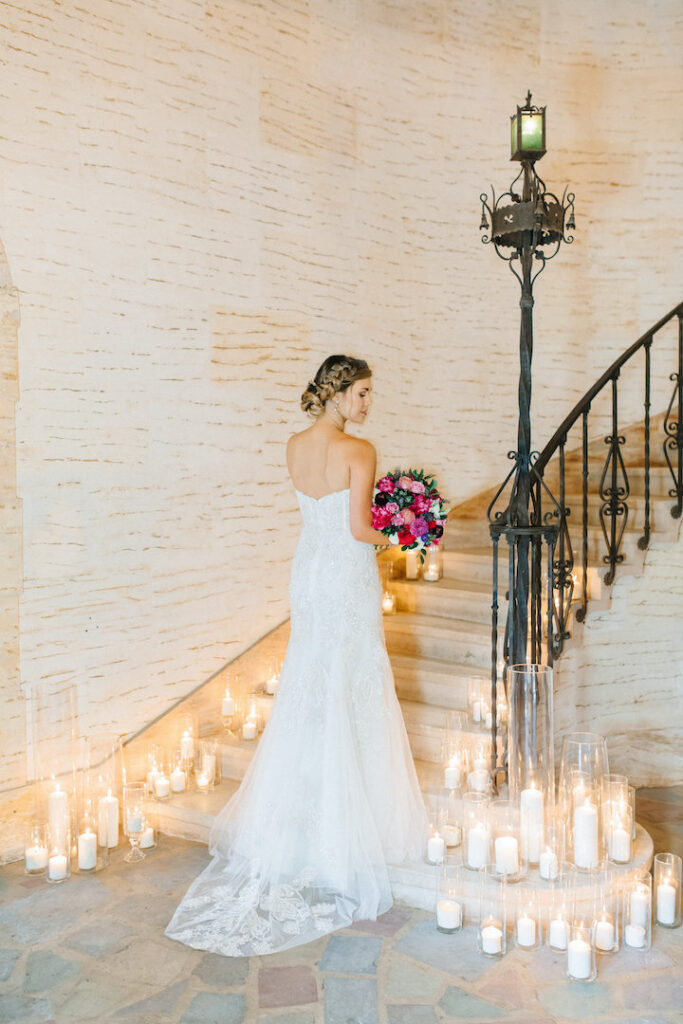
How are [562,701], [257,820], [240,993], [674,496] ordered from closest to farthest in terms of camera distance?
[240,993] < [257,820] < [562,701] < [674,496]

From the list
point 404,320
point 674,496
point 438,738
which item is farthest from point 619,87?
point 438,738

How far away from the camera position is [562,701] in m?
4.87

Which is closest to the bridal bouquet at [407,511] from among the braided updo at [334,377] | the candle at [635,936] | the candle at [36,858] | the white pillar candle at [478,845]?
the braided updo at [334,377]

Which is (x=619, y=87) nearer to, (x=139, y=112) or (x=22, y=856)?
(x=139, y=112)

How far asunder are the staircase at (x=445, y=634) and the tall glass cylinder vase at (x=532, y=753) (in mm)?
431

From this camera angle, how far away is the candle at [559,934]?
321 cm

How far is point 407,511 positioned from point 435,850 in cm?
138

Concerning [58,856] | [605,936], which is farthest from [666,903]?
[58,856]

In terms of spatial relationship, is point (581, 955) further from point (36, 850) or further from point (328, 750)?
point (36, 850)

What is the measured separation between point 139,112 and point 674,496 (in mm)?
3660

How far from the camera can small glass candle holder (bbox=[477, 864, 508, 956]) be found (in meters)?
3.17

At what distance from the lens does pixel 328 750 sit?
11.8 ft

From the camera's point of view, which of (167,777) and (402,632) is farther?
(402,632)

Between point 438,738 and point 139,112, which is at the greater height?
point 139,112
